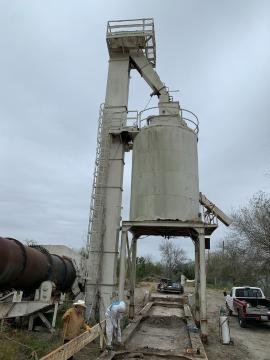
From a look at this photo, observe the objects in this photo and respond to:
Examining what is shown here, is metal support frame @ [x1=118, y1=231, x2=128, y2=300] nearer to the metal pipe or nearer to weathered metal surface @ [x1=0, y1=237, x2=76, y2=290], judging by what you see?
the metal pipe

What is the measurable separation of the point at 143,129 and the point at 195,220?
488cm

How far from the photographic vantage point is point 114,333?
11727mm

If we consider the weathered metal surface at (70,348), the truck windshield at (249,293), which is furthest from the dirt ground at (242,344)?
the weathered metal surface at (70,348)

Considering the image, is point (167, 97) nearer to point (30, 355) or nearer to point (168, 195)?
point (168, 195)

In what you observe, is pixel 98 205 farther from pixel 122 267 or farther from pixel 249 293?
pixel 249 293

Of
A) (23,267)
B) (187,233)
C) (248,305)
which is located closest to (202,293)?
(187,233)

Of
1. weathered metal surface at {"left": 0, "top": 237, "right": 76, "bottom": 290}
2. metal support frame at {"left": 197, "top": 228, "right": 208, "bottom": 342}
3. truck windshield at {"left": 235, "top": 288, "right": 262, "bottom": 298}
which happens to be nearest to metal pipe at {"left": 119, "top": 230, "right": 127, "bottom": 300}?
weathered metal surface at {"left": 0, "top": 237, "right": 76, "bottom": 290}

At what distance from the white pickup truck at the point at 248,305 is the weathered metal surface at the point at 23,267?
353 inches

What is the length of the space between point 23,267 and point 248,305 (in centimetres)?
1143

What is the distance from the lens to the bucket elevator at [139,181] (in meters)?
16.4

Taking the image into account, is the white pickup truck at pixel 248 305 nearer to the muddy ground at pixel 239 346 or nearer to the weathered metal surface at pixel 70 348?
the muddy ground at pixel 239 346

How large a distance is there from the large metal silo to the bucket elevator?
0.04 meters

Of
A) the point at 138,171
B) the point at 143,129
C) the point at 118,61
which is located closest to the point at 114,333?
the point at 138,171

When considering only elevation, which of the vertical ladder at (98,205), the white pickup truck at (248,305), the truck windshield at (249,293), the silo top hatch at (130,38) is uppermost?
the silo top hatch at (130,38)
